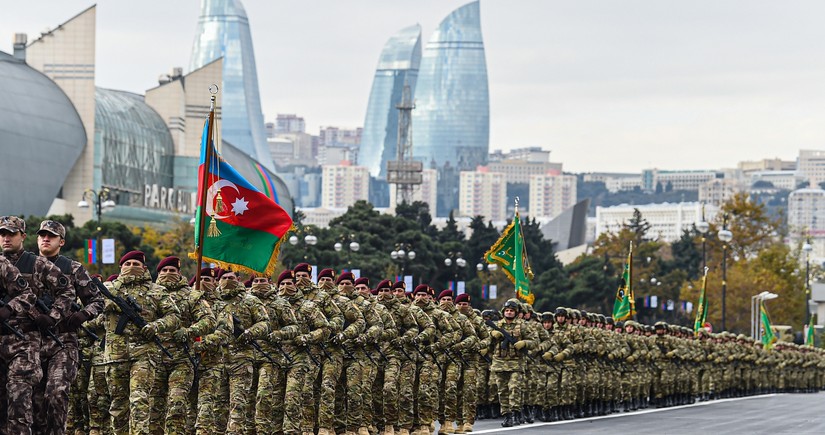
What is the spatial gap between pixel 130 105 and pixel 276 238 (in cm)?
9038

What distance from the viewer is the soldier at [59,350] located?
44.8ft

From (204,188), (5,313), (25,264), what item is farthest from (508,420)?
(5,313)

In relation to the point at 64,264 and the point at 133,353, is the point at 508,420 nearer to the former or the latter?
the point at 133,353

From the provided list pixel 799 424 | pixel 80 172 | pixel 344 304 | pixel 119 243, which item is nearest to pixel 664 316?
pixel 80 172

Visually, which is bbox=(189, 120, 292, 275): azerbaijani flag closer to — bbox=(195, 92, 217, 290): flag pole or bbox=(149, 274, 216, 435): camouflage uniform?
bbox=(195, 92, 217, 290): flag pole

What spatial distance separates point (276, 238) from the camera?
18.5 metres

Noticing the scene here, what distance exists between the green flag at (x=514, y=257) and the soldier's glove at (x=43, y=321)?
17.9 metres

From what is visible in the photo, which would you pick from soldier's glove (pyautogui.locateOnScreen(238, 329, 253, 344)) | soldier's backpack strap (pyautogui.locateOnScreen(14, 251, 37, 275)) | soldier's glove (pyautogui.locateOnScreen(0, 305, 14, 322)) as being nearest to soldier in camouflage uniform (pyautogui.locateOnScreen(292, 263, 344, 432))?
soldier's glove (pyautogui.locateOnScreen(238, 329, 253, 344))

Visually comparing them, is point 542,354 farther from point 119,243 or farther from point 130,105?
point 130,105

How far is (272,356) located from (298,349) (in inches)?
20.1

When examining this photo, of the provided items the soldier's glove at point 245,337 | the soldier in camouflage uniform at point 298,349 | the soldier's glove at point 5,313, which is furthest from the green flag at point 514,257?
the soldier's glove at point 5,313

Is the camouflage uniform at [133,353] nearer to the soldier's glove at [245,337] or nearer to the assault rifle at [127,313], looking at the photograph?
A: the assault rifle at [127,313]

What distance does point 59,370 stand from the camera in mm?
13711

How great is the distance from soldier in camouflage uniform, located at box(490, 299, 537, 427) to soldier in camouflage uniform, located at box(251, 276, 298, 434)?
7.32 meters
